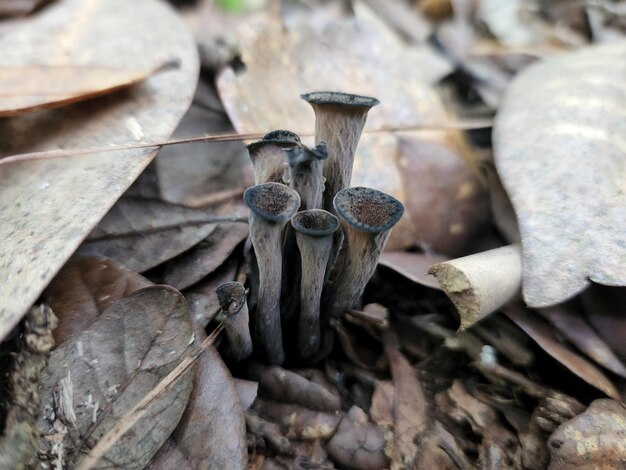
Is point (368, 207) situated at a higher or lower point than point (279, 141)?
lower

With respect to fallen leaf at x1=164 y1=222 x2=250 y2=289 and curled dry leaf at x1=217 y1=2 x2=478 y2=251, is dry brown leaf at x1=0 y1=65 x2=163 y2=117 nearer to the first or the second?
curled dry leaf at x1=217 y1=2 x2=478 y2=251

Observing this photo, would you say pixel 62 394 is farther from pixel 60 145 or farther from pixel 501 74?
pixel 501 74

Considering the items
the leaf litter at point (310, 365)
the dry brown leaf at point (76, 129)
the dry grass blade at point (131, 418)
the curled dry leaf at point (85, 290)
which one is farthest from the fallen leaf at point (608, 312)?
the dry brown leaf at point (76, 129)

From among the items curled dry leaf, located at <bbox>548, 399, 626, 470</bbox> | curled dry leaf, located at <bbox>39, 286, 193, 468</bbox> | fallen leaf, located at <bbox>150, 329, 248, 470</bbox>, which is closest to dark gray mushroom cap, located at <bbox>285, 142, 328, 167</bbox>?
curled dry leaf, located at <bbox>39, 286, 193, 468</bbox>

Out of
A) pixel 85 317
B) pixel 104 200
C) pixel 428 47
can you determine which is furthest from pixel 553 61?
pixel 85 317

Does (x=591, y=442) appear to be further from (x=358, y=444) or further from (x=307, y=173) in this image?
(x=307, y=173)

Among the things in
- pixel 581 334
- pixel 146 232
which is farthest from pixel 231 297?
pixel 581 334

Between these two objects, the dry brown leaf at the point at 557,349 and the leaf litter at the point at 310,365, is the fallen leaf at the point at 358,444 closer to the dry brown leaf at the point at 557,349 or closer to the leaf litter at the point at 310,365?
the leaf litter at the point at 310,365
